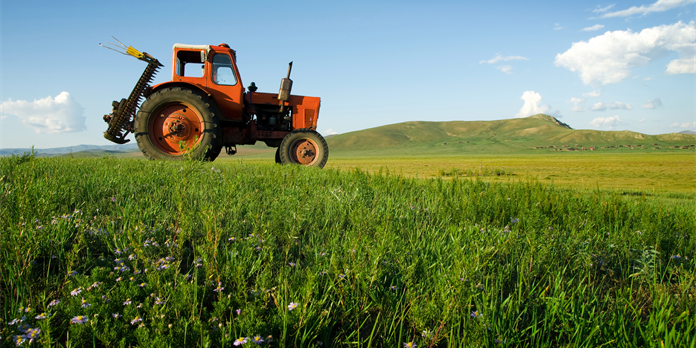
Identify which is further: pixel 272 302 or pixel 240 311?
pixel 272 302

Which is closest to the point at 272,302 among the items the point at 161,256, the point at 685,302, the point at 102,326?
the point at 102,326

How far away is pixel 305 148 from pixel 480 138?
9655 cm

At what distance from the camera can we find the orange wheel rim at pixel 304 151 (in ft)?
29.6

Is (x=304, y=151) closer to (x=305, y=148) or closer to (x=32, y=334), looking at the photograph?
(x=305, y=148)

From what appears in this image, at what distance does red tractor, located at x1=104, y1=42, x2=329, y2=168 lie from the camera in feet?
26.3

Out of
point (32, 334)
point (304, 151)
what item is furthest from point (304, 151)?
point (32, 334)

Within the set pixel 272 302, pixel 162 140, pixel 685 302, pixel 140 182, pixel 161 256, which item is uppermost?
pixel 162 140

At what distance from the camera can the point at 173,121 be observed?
814 centimetres

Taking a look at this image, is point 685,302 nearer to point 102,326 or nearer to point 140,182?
point 102,326

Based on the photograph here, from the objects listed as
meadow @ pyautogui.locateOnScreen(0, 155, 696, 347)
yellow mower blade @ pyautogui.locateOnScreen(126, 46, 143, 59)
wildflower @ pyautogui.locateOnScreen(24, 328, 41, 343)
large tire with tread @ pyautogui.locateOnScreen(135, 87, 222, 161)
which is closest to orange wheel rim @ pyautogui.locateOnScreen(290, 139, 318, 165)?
large tire with tread @ pyautogui.locateOnScreen(135, 87, 222, 161)

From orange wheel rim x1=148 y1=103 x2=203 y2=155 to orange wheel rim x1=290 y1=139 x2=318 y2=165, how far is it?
227 cm

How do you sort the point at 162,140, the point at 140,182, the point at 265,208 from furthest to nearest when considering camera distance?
1. the point at 162,140
2. the point at 140,182
3. the point at 265,208

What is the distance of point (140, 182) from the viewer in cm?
381

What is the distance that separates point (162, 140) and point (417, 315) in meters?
8.55
